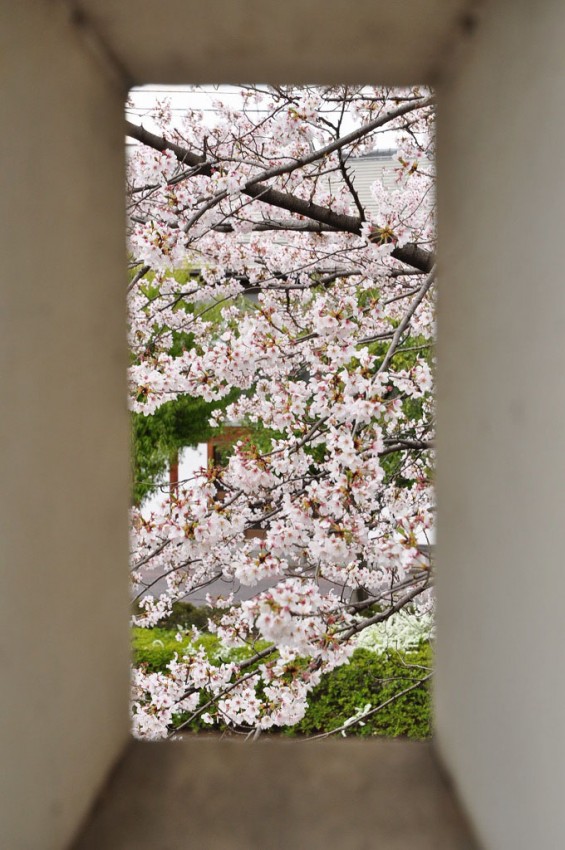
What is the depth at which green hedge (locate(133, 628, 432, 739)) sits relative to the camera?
4492 millimetres

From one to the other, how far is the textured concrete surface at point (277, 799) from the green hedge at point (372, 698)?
137 inches

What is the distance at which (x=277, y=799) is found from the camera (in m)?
1.01

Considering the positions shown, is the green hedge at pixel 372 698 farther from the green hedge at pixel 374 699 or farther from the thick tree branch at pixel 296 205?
the thick tree branch at pixel 296 205
